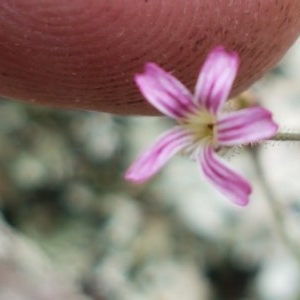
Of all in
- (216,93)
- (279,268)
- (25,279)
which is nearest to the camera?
(216,93)

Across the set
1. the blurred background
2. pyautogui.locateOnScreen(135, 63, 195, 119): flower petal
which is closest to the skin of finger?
pyautogui.locateOnScreen(135, 63, 195, 119): flower petal

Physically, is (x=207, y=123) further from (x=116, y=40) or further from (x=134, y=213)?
(x=134, y=213)

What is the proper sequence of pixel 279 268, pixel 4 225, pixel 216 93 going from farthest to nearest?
pixel 279 268 < pixel 4 225 < pixel 216 93

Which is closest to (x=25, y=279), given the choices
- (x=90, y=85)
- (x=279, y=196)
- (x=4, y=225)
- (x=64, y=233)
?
(x=4, y=225)

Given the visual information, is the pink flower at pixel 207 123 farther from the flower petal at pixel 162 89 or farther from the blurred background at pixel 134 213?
the blurred background at pixel 134 213

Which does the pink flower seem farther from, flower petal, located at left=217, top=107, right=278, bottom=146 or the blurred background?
the blurred background

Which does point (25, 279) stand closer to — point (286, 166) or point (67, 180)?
point (67, 180)

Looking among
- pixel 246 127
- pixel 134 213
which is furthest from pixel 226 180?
pixel 134 213
